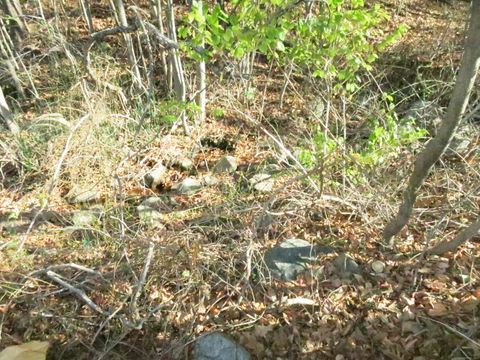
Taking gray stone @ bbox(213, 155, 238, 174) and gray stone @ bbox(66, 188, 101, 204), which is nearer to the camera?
gray stone @ bbox(66, 188, 101, 204)

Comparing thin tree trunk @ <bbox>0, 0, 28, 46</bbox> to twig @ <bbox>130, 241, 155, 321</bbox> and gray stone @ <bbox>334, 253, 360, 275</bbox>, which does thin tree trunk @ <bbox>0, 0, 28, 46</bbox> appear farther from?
gray stone @ <bbox>334, 253, 360, 275</bbox>

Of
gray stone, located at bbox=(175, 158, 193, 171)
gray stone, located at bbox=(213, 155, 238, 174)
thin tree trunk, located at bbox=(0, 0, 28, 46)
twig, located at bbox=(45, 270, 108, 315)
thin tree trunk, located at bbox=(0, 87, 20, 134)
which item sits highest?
thin tree trunk, located at bbox=(0, 0, 28, 46)

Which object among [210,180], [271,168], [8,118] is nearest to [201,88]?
[210,180]

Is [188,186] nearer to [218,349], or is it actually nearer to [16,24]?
[218,349]

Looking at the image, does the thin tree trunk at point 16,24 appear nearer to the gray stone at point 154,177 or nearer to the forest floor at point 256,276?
the forest floor at point 256,276

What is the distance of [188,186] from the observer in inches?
214

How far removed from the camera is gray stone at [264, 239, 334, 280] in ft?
12.0

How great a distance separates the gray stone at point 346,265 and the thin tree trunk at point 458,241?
69cm

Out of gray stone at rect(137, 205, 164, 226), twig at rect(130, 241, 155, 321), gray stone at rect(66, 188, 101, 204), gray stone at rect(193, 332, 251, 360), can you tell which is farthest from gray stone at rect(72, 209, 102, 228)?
gray stone at rect(193, 332, 251, 360)

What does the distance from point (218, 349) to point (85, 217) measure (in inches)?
101

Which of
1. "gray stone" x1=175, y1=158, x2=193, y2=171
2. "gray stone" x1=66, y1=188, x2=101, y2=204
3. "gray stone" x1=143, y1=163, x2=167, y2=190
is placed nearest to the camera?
"gray stone" x1=66, y1=188, x2=101, y2=204

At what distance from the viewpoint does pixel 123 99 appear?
20.3ft

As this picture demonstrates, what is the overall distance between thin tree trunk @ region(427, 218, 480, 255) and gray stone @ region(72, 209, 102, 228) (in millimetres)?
3679

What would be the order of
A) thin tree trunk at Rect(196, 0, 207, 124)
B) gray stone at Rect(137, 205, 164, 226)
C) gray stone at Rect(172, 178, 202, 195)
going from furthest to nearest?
thin tree trunk at Rect(196, 0, 207, 124) → gray stone at Rect(172, 178, 202, 195) → gray stone at Rect(137, 205, 164, 226)
